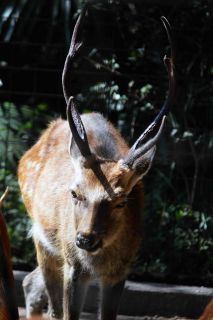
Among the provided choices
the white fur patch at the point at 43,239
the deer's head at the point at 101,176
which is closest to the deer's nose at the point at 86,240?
the deer's head at the point at 101,176

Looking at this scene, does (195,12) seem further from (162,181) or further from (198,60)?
(162,181)

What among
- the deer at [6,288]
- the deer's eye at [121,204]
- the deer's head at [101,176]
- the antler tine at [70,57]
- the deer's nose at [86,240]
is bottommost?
the deer's nose at [86,240]

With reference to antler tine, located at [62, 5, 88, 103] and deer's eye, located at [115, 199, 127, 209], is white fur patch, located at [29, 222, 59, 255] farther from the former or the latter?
antler tine, located at [62, 5, 88, 103]

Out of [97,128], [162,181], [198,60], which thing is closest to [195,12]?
[198,60]

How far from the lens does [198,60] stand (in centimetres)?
743

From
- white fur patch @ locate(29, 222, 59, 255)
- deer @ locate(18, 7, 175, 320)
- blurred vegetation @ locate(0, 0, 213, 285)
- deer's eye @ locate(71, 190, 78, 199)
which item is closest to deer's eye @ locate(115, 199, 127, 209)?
deer @ locate(18, 7, 175, 320)

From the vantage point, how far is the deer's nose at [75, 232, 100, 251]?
15.2 ft

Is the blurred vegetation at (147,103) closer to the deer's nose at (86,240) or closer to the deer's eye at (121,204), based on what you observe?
the deer's eye at (121,204)

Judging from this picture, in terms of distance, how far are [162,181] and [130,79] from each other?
38.1 inches

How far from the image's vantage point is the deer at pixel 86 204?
15.8ft

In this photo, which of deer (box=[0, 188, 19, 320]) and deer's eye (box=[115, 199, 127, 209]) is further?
deer's eye (box=[115, 199, 127, 209])

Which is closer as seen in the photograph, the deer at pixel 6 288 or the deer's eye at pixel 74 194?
the deer at pixel 6 288

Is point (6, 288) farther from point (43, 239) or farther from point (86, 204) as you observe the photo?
point (43, 239)

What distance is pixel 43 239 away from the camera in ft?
18.4
